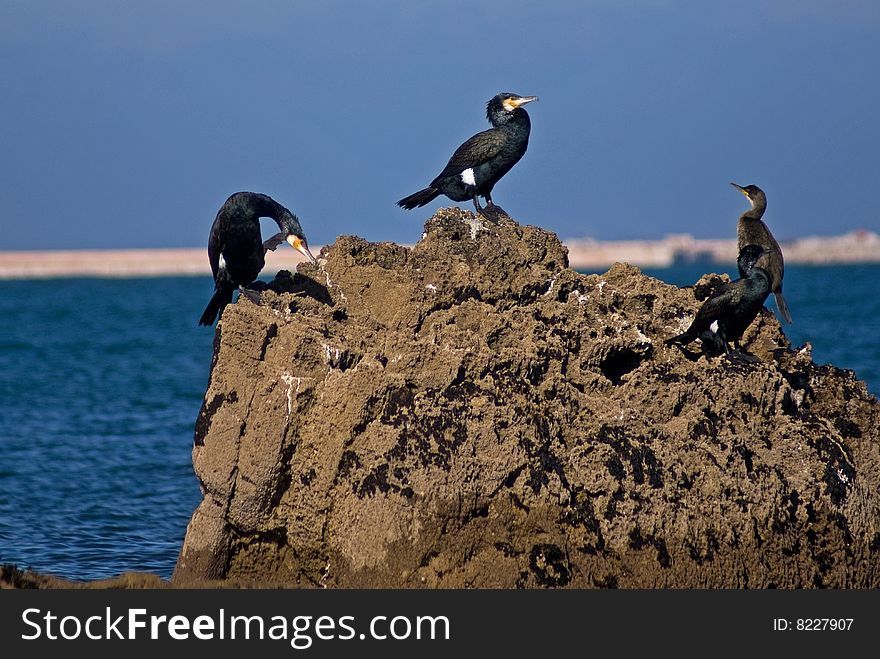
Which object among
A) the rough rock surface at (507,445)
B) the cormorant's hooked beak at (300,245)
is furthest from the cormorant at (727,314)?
the cormorant's hooked beak at (300,245)

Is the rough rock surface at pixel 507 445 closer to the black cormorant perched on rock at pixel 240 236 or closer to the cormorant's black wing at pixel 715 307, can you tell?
the cormorant's black wing at pixel 715 307

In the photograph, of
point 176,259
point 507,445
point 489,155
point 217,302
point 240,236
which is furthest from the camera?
point 176,259

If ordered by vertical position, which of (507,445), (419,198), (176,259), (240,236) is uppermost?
(176,259)

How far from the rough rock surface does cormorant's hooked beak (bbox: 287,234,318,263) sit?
21 cm

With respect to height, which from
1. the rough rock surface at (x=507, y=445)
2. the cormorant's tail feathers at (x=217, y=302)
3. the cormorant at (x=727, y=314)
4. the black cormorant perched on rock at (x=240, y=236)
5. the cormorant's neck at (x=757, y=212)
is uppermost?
the cormorant's neck at (x=757, y=212)

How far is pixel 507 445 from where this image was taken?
5.03m

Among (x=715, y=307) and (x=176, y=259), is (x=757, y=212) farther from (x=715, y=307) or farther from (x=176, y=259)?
(x=176, y=259)

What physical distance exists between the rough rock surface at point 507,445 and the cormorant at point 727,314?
0.19m

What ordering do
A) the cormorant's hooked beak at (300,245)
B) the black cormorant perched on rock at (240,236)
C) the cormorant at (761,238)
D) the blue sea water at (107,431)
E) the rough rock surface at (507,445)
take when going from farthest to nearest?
the blue sea water at (107,431) < the cormorant at (761,238) < the black cormorant perched on rock at (240,236) < the cormorant's hooked beak at (300,245) < the rough rock surface at (507,445)

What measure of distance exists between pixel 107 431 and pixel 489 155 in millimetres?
7890

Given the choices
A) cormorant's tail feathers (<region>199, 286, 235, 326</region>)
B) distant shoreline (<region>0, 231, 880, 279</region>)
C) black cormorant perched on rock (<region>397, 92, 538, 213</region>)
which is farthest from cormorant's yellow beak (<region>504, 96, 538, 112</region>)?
distant shoreline (<region>0, 231, 880, 279</region>)

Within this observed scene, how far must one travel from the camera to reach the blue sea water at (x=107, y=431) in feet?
25.5

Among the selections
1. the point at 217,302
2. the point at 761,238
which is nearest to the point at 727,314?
the point at 761,238
